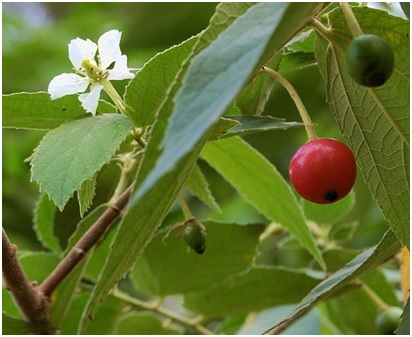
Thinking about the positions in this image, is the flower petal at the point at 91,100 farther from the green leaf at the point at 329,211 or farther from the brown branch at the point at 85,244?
the green leaf at the point at 329,211

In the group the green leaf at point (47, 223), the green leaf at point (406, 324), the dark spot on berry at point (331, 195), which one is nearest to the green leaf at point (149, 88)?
the dark spot on berry at point (331, 195)

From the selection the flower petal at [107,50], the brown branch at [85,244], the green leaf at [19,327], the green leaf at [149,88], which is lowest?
the green leaf at [19,327]

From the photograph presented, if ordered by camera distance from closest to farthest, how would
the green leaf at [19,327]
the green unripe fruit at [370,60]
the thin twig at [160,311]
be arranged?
1. the green unripe fruit at [370,60]
2. the green leaf at [19,327]
3. the thin twig at [160,311]

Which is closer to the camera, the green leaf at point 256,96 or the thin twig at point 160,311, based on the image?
the green leaf at point 256,96

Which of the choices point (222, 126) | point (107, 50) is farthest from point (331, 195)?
point (107, 50)

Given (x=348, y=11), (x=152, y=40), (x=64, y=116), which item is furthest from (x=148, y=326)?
(x=152, y=40)

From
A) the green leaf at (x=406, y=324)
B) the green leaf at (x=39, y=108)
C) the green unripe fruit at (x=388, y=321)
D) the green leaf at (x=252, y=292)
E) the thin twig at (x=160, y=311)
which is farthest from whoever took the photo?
the thin twig at (x=160, y=311)

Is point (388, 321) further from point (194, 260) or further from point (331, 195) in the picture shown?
point (331, 195)
